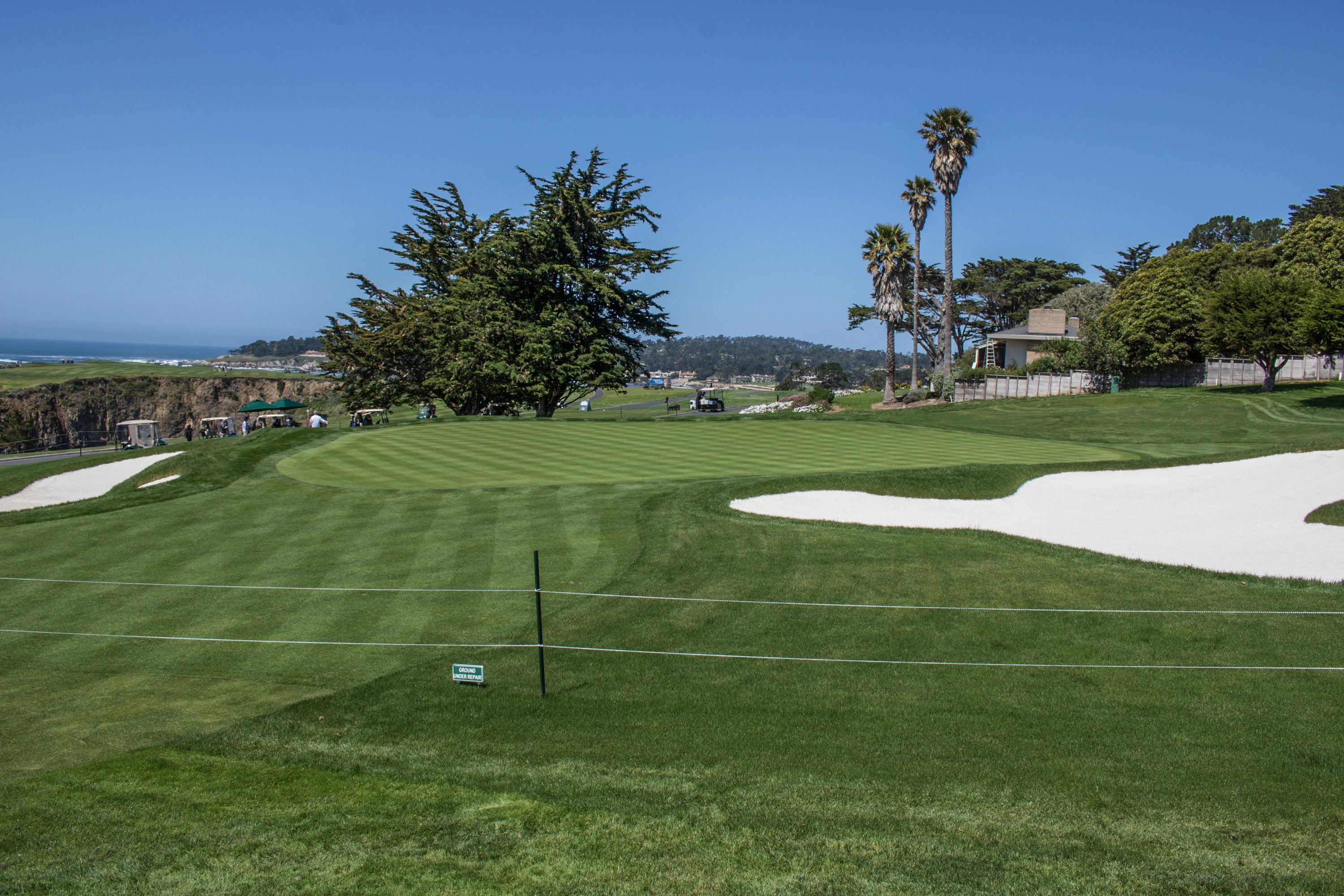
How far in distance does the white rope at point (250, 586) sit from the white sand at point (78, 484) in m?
9.35

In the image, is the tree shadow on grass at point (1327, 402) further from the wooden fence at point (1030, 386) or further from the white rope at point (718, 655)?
the white rope at point (718, 655)

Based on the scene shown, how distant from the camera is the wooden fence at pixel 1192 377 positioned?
5319cm

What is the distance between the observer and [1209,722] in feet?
24.0

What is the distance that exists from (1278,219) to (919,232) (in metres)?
72.0

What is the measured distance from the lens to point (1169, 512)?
16.0m

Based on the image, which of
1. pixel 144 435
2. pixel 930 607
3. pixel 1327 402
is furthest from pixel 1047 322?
pixel 930 607

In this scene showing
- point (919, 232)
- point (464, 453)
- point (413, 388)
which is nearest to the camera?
point (464, 453)

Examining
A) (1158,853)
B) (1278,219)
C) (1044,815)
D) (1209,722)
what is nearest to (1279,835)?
(1158,853)

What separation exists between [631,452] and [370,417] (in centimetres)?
3102

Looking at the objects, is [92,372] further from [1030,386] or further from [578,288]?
[1030,386]

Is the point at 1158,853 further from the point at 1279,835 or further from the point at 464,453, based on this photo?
the point at 464,453

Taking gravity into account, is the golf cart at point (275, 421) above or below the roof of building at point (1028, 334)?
below

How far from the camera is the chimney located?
68.2 m

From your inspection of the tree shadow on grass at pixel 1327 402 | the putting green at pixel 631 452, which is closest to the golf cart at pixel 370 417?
the putting green at pixel 631 452
